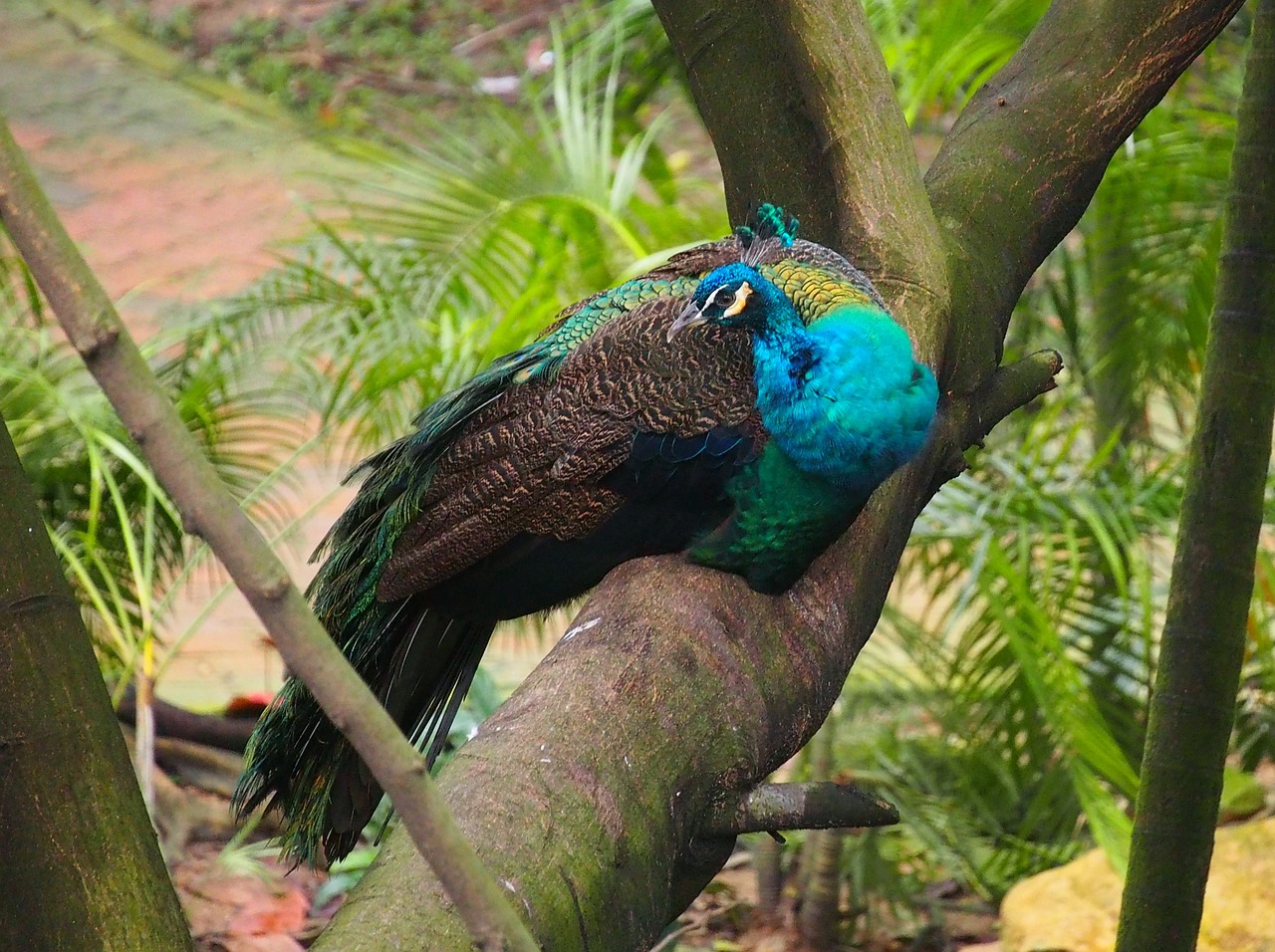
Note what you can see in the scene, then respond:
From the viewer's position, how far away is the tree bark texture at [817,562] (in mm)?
1455

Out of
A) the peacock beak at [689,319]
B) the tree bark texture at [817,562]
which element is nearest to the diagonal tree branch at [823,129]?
the tree bark texture at [817,562]

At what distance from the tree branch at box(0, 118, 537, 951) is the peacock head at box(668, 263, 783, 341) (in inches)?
45.8

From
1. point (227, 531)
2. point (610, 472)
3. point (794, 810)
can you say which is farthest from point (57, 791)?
point (610, 472)

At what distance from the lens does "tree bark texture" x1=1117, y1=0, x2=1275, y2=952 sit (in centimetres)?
219

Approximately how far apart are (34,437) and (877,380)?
8.73 ft

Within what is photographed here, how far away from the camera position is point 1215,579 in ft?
7.27

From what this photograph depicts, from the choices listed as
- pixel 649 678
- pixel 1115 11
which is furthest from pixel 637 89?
pixel 649 678

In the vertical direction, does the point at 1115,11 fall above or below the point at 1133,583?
above

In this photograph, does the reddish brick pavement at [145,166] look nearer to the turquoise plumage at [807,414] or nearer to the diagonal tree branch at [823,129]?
the diagonal tree branch at [823,129]

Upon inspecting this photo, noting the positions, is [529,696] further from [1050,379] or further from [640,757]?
[1050,379]

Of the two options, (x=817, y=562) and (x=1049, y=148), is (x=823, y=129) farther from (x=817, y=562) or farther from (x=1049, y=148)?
(x=817, y=562)

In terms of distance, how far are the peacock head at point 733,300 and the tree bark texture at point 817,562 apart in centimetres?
28

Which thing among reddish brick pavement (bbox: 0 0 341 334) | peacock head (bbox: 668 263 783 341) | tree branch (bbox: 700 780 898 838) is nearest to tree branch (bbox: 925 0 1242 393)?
Answer: peacock head (bbox: 668 263 783 341)

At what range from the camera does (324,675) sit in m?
0.95
